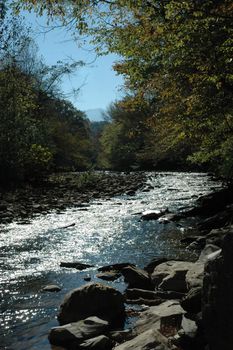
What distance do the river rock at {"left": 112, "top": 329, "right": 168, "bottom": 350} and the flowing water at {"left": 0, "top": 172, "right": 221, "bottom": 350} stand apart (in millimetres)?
1251

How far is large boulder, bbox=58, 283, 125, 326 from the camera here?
20.2 ft

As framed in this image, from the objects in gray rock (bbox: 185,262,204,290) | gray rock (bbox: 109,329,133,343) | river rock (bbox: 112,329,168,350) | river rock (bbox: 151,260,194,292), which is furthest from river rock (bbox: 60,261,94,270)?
river rock (bbox: 112,329,168,350)

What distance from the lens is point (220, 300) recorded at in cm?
426

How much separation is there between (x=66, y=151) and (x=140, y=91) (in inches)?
1337

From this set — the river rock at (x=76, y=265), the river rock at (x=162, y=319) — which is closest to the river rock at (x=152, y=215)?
the river rock at (x=76, y=265)

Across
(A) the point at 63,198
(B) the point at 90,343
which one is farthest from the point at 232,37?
(A) the point at 63,198

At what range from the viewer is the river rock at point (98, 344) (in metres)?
5.25

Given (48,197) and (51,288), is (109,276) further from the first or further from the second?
(48,197)

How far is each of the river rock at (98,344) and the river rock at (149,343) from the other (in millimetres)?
333

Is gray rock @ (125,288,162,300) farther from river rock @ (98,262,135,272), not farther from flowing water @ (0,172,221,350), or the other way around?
river rock @ (98,262,135,272)

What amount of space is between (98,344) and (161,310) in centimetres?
108

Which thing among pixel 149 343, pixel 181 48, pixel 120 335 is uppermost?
pixel 181 48

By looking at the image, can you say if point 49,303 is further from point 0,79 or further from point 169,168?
point 169,168

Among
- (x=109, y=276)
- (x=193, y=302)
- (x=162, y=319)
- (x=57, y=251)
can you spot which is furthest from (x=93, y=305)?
(x=57, y=251)
